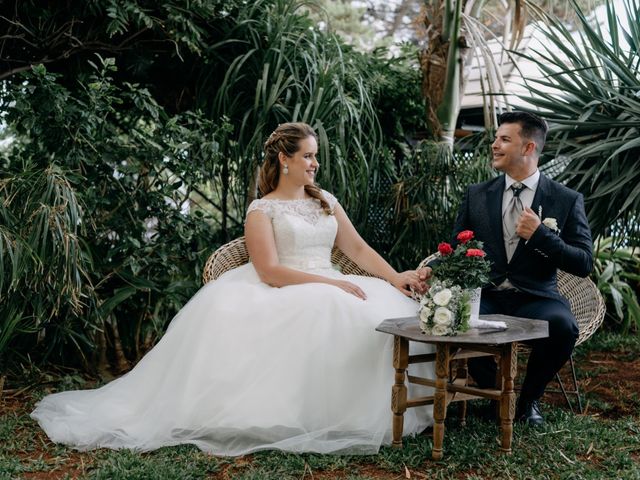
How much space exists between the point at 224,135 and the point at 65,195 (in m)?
1.40

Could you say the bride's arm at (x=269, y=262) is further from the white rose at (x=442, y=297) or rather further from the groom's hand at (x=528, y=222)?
the groom's hand at (x=528, y=222)

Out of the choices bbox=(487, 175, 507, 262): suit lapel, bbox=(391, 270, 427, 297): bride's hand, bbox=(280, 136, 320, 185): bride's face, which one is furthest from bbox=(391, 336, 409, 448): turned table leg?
bbox=(280, 136, 320, 185): bride's face

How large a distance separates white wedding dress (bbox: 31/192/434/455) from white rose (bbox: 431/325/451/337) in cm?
41

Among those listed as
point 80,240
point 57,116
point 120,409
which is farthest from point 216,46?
point 120,409

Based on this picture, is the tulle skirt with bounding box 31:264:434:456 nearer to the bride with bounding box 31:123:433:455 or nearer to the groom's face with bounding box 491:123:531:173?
the bride with bounding box 31:123:433:455

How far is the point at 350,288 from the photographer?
143 inches

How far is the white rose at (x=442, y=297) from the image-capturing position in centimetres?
292

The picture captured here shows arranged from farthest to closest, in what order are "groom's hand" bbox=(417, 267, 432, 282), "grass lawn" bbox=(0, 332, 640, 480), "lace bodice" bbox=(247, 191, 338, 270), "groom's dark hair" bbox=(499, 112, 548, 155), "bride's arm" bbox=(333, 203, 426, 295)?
"bride's arm" bbox=(333, 203, 426, 295), "lace bodice" bbox=(247, 191, 338, 270), "groom's dark hair" bbox=(499, 112, 548, 155), "groom's hand" bbox=(417, 267, 432, 282), "grass lawn" bbox=(0, 332, 640, 480)

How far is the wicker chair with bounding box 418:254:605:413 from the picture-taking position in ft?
12.5

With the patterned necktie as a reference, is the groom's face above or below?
above

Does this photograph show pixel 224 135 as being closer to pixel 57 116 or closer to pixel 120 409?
pixel 57 116

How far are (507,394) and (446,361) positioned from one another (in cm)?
33

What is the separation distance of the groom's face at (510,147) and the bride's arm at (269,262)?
1045 mm

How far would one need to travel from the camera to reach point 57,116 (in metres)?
4.13
